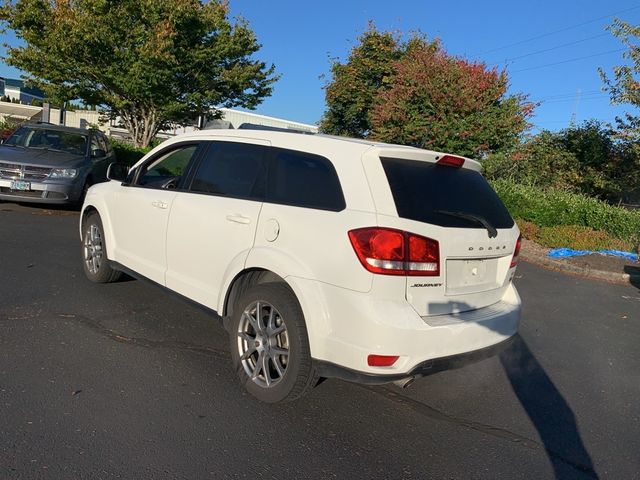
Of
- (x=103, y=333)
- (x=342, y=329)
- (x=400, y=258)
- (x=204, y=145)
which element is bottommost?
(x=103, y=333)

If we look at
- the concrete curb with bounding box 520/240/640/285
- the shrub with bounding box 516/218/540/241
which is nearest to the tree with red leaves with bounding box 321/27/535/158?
the shrub with bounding box 516/218/540/241

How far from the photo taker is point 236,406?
134 inches

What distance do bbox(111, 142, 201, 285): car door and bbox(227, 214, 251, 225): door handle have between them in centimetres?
86

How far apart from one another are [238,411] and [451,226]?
1.73m

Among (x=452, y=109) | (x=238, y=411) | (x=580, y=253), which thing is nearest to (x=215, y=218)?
(x=238, y=411)

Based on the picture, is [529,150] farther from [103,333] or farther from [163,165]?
[103,333]

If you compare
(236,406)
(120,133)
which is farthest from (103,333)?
(120,133)

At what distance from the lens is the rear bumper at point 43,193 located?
930cm

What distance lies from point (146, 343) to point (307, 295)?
5.84 feet

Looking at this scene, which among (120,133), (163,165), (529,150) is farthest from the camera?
(120,133)

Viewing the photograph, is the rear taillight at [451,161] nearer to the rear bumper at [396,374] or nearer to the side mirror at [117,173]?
the rear bumper at [396,374]

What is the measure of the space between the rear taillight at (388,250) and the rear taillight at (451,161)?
75 cm

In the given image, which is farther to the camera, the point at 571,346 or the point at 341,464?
the point at 571,346

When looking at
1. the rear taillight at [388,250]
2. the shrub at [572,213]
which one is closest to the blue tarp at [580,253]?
the shrub at [572,213]
